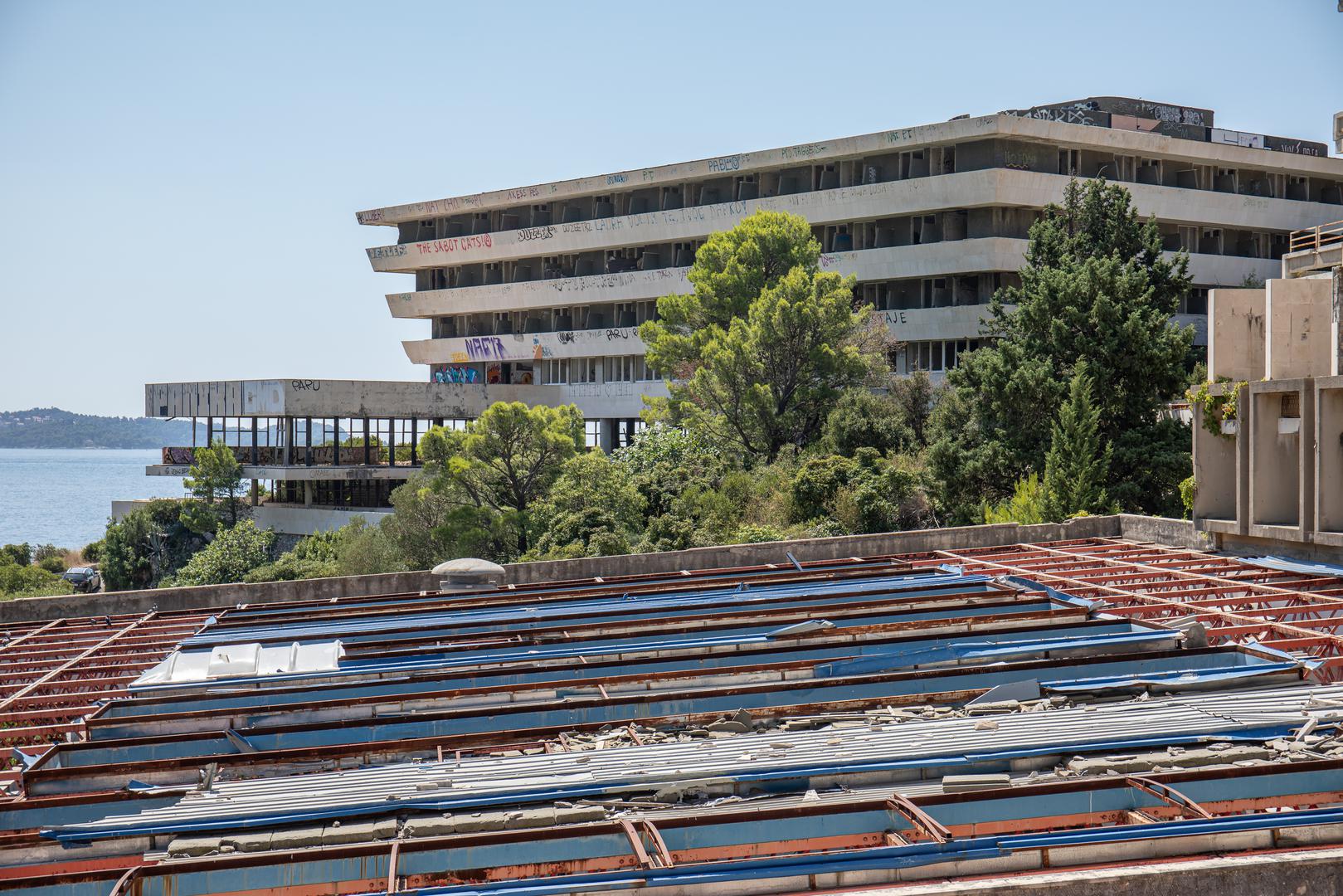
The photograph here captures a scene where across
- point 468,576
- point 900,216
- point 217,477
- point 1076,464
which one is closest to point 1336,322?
point 1076,464

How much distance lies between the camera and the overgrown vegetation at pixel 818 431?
1587 inches

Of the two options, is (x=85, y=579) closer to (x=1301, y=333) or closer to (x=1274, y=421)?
(x=1274, y=421)

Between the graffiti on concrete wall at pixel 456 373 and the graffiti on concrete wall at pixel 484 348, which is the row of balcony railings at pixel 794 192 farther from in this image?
the graffiti on concrete wall at pixel 456 373

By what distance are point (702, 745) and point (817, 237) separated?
187 feet

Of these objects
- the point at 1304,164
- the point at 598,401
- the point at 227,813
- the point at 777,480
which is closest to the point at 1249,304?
the point at 227,813

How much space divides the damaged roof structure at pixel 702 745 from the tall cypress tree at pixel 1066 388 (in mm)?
19216

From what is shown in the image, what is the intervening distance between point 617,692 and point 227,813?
534 centimetres

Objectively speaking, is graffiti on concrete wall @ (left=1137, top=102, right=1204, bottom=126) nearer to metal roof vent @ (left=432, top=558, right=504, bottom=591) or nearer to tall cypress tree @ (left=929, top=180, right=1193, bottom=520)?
tall cypress tree @ (left=929, top=180, right=1193, bottom=520)

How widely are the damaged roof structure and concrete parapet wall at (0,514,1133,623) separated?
2.50m

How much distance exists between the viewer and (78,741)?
13.0 meters

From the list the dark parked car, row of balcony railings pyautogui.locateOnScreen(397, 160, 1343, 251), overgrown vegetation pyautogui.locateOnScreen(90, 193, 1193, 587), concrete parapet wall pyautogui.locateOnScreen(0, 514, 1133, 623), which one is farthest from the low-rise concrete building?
the dark parked car

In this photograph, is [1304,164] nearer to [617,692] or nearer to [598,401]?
[598,401]

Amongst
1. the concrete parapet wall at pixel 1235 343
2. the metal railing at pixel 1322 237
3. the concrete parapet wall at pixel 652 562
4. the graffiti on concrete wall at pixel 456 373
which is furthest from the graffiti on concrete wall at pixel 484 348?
the concrete parapet wall at pixel 1235 343

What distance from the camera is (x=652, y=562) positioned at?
85.7ft
